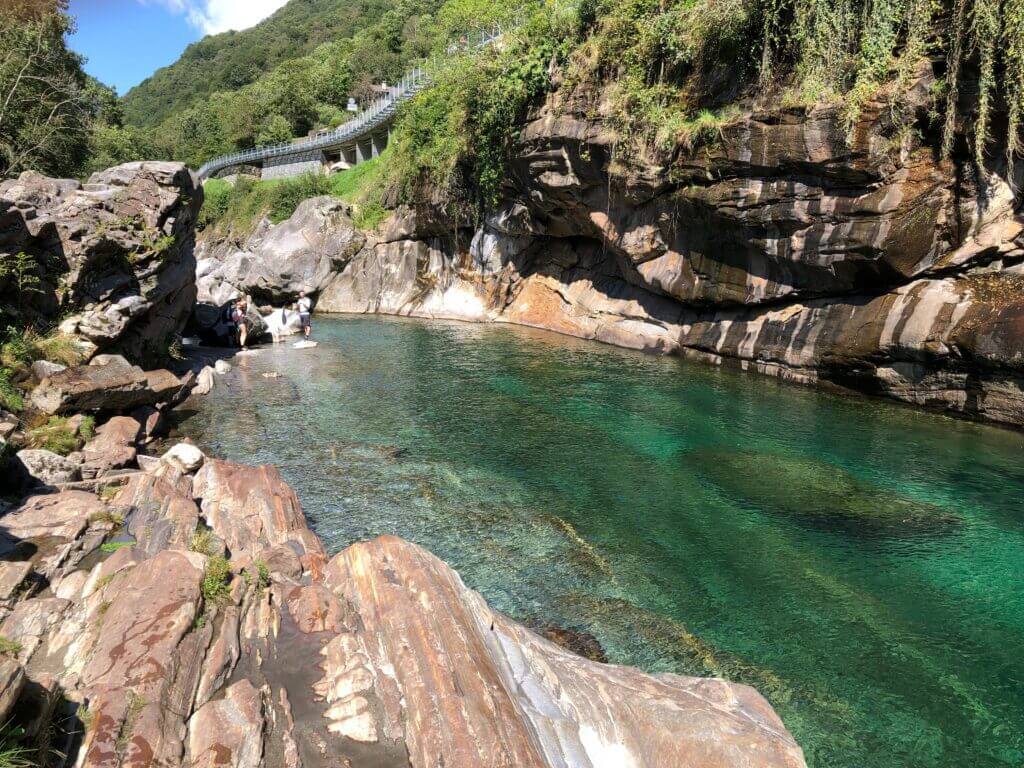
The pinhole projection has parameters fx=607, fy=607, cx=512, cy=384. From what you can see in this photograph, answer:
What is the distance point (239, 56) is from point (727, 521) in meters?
127

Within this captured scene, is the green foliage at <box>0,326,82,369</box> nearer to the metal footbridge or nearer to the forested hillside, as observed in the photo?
the metal footbridge

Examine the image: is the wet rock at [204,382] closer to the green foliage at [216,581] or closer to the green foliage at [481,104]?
the green foliage at [216,581]

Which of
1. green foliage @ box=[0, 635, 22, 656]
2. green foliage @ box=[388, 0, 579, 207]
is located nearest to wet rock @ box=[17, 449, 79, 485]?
green foliage @ box=[0, 635, 22, 656]

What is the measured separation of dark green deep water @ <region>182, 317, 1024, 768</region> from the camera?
5.62 meters

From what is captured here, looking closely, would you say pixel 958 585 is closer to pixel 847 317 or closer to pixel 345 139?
pixel 847 317

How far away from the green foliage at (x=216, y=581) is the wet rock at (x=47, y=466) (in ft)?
15.2

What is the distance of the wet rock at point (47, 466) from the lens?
8.17m

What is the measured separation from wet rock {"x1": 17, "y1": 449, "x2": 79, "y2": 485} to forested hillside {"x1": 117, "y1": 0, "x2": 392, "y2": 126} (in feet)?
340

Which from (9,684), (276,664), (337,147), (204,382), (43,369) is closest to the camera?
(9,684)

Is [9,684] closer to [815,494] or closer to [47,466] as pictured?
[47,466]

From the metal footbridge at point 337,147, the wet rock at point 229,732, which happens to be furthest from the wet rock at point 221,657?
the metal footbridge at point 337,147

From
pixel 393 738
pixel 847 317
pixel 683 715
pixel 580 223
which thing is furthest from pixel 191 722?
pixel 580 223

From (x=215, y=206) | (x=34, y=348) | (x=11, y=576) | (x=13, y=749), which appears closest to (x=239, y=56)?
(x=215, y=206)

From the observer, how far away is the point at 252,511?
298 inches
